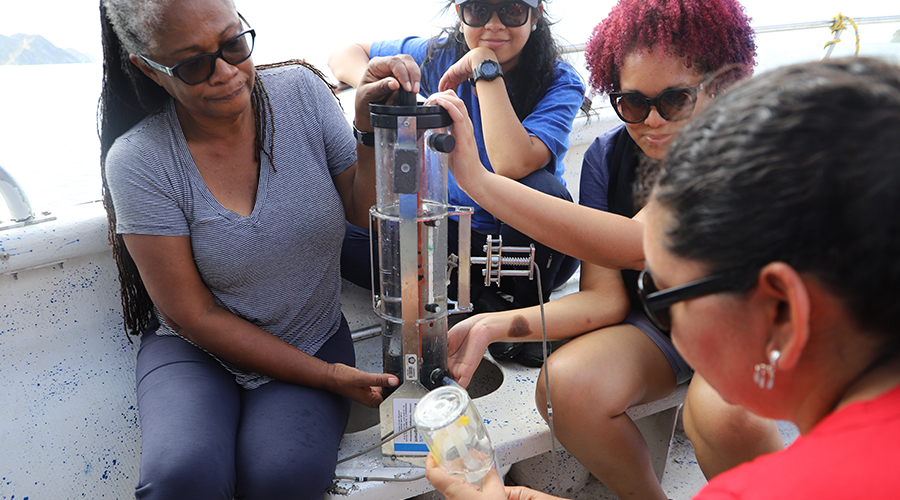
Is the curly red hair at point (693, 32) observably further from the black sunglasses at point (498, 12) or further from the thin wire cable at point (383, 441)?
the thin wire cable at point (383, 441)

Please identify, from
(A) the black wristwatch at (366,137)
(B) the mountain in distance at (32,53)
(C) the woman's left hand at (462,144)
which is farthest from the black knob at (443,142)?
(B) the mountain in distance at (32,53)

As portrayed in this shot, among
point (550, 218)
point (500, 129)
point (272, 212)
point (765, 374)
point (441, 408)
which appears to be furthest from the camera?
point (500, 129)

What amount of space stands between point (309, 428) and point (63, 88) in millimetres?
1220

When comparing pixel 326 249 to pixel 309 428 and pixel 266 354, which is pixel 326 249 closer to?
pixel 266 354

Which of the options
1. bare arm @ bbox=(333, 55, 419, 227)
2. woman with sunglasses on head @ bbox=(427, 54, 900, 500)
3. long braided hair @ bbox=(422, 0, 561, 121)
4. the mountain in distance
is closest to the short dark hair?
woman with sunglasses on head @ bbox=(427, 54, 900, 500)

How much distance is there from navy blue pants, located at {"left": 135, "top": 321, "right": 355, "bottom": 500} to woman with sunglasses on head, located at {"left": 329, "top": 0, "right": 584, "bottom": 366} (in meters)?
0.59

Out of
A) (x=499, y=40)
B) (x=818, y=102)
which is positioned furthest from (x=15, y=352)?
(x=818, y=102)

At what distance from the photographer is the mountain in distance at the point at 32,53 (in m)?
1.57

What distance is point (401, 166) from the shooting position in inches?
40.5

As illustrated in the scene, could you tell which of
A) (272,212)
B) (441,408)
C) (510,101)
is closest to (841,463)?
(441,408)

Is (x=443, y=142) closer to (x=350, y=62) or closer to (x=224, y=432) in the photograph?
(x=224, y=432)

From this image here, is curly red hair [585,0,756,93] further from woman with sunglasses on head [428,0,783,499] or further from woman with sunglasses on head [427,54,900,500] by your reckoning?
woman with sunglasses on head [427,54,900,500]

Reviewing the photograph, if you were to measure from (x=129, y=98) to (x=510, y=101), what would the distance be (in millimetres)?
998

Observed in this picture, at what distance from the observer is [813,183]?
508 millimetres
